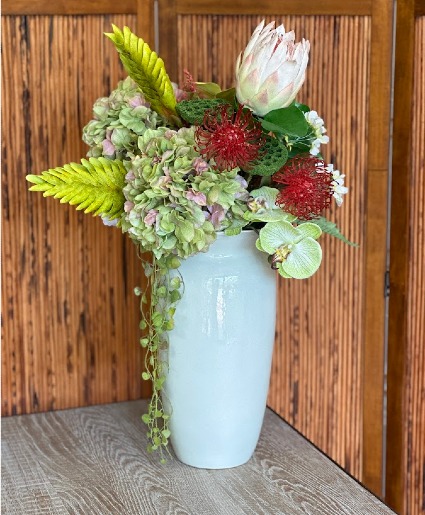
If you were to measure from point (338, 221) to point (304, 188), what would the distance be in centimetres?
41

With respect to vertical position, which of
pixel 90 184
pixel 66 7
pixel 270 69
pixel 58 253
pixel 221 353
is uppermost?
pixel 66 7

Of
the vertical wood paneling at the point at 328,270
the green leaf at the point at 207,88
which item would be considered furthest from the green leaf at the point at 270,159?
the vertical wood paneling at the point at 328,270

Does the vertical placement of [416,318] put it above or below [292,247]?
below

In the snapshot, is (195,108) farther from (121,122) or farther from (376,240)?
(376,240)

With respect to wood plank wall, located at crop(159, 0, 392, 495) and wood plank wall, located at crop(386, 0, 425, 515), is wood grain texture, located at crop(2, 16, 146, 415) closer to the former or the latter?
wood plank wall, located at crop(159, 0, 392, 495)

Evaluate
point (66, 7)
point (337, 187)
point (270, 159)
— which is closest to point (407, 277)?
point (337, 187)

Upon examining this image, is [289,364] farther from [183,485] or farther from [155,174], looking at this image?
[155,174]

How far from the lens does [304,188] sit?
875 mm

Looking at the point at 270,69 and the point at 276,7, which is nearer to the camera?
the point at 270,69

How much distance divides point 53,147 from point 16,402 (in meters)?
0.42

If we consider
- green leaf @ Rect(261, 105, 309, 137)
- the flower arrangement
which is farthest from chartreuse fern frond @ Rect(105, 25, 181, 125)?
green leaf @ Rect(261, 105, 309, 137)

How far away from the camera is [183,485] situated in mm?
955

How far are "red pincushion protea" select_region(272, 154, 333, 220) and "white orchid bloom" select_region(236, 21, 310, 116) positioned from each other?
0.08 meters

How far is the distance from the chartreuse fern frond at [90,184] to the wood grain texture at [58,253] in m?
0.26
